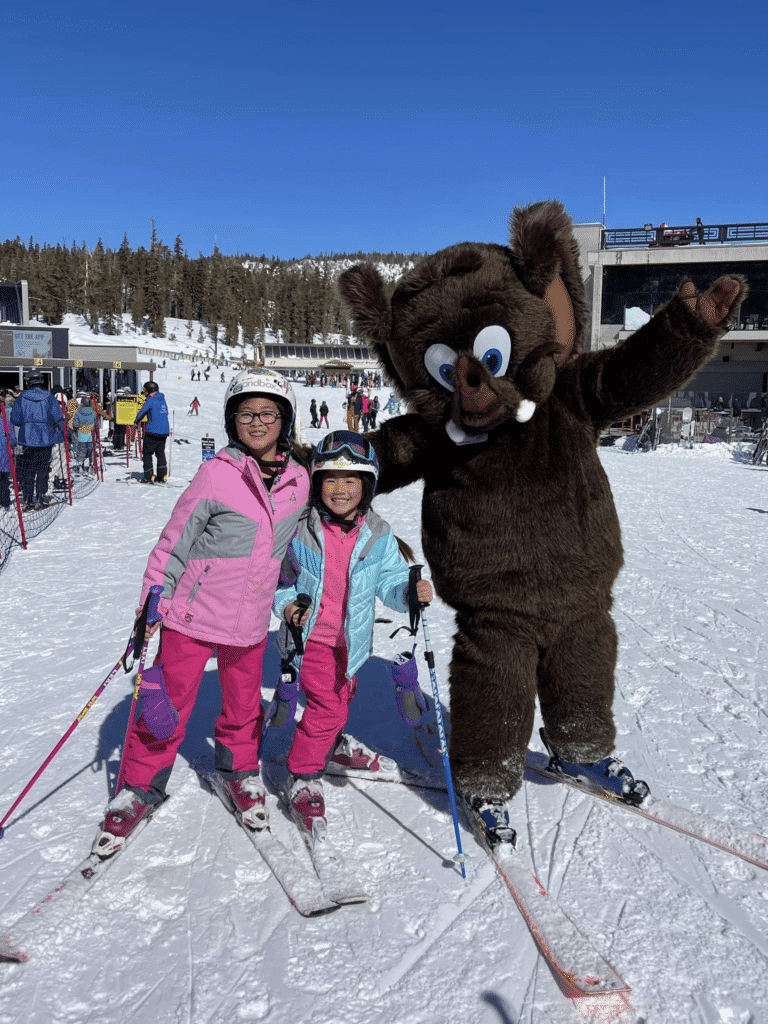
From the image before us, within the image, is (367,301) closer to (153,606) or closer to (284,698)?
(153,606)

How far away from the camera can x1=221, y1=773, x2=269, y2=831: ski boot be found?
2.49 metres

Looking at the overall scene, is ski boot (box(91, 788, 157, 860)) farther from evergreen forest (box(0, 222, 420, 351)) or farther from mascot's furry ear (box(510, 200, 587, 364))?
evergreen forest (box(0, 222, 420, 351))

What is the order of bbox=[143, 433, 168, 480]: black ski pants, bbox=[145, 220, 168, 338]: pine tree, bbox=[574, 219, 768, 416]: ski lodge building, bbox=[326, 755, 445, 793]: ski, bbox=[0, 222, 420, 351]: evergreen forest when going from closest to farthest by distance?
bbox=[326, 755, 445, 793]: ski < bbox=[143, 433, 168, 480]: black ski pants < bbox=[574, 219, 768, 416]: ski lodge building < bbox=[0, 222, 420, 351]: evergreen forest < bbox=[145, 220, 168, 338]: pine tree

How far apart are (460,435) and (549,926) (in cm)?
153

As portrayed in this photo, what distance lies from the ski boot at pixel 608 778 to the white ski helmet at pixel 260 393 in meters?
1.58

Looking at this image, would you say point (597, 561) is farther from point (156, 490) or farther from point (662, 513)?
point (156, 490)

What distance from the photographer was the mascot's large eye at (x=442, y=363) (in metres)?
2.41

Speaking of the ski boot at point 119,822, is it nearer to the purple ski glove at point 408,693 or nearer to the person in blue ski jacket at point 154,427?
the purple ski glove at point 408,693

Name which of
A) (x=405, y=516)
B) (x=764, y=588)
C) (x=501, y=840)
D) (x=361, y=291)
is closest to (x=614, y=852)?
(x=501, y=840)

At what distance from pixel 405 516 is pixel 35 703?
5.90 metres

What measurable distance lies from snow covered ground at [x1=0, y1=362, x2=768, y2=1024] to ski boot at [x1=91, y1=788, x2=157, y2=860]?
7 cm

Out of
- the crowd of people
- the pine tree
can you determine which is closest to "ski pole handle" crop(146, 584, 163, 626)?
the crowd of people

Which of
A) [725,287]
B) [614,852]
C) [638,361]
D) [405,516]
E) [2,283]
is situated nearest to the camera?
[725,287]

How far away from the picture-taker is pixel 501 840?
2355mm
